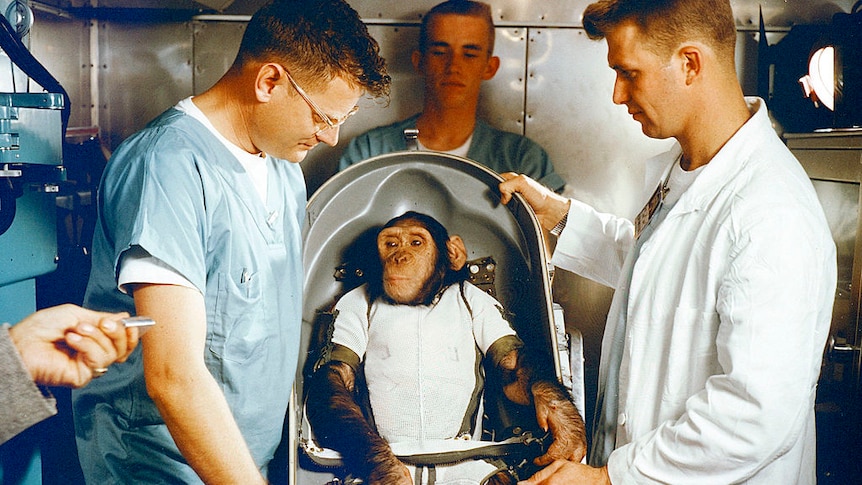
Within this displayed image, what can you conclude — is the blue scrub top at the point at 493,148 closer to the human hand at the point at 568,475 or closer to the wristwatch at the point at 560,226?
the wristwatch at the point at 560,226

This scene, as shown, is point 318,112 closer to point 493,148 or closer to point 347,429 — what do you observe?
point 347,429

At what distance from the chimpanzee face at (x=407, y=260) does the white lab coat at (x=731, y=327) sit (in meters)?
0.43

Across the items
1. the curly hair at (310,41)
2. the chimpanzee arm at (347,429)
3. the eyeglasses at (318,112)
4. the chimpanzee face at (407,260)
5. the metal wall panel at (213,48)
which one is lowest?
the chimpanzee arm at (347,429)

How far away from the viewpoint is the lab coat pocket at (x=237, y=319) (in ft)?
4.09

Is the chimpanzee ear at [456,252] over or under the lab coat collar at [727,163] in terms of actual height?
under

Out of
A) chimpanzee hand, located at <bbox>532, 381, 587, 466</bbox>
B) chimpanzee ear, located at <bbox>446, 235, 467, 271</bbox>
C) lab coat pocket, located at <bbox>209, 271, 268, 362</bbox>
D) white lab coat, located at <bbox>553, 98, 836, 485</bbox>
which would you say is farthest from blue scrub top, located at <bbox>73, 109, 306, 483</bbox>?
white lab coat, located at <bbox>553, 98, 836, 485</bbox>

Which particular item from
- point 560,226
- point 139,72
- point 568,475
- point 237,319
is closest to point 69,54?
point 139,72

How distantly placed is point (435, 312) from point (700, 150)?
0.64 metres

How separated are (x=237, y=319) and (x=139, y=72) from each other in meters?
1.25

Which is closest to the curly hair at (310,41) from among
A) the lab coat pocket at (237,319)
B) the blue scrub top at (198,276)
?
the blue scrub top at (198,276)

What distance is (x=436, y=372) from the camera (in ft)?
5.09

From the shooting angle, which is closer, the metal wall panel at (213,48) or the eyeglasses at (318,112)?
the eyeglasses at (318,112)

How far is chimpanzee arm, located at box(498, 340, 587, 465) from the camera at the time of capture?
148cm

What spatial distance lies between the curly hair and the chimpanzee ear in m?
0.50
